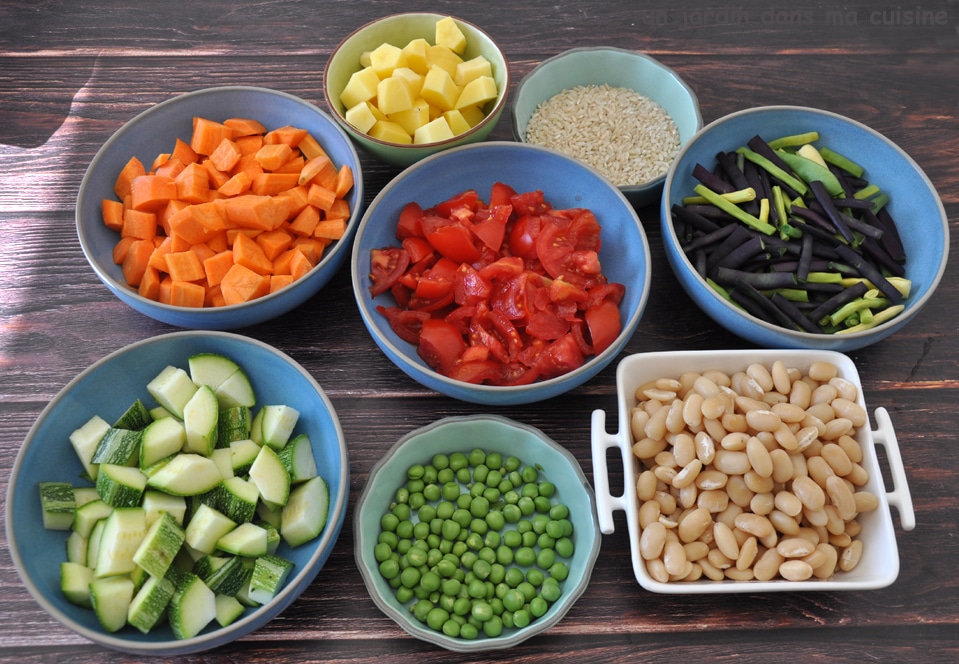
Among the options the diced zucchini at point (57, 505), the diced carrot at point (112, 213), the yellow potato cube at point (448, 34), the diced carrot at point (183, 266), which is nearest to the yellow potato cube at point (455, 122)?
the yellow potato cube at point (448, 34)

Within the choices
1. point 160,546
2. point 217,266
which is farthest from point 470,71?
point 160,546

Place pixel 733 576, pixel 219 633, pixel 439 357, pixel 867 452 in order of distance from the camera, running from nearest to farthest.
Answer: pixel 219 633 < pixel 733 576 < pixel 867 452 < pixel 439 357

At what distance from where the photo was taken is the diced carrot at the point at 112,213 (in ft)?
7.03

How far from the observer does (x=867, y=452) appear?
1.80m

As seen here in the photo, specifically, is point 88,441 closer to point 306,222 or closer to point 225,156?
point 306,222

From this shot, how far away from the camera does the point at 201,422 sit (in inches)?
69.9

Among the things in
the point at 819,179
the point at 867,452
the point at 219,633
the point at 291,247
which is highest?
the point at 819,179

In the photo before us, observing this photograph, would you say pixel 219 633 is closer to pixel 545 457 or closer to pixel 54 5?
pixel 545 457

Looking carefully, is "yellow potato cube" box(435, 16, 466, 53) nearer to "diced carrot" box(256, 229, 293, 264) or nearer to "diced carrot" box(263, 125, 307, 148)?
"diced carrot" box(263, 125, 307, 148)

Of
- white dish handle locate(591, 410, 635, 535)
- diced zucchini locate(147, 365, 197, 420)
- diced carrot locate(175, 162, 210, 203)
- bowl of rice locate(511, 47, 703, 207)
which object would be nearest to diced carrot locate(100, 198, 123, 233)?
diced carrot locate(175, 162, 210, 203)

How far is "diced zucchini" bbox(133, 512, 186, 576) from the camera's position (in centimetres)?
159

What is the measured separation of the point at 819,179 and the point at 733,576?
125 centimetres

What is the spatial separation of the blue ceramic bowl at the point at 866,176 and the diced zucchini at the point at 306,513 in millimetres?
1116

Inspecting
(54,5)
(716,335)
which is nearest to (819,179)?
(716,335)
